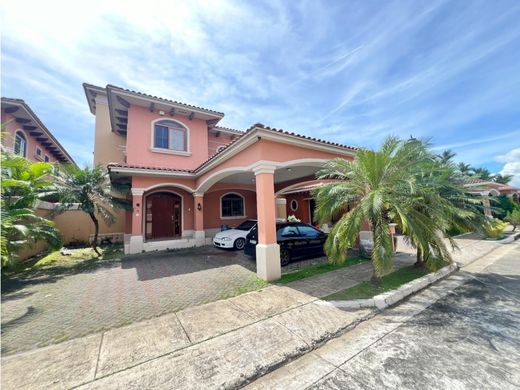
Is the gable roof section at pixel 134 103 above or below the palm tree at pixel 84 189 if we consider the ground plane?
above

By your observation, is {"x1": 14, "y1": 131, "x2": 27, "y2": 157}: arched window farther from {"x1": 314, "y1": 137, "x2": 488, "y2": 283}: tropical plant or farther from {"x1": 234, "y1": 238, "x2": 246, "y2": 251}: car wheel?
{"x1": 314, "y1": 137, "x2": 488, "y2": 283}: tropical plant

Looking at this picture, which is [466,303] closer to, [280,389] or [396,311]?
[396,311]

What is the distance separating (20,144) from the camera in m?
12.7

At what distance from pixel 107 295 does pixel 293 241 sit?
5.97m

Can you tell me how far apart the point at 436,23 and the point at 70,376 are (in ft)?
38.0

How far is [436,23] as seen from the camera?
21.3ft

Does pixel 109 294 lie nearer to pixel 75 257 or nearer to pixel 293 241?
pixel 293 241

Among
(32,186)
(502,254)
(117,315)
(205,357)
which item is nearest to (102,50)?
(32,186)

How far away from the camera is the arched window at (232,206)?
14672mm

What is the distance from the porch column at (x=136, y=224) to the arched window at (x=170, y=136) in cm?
346

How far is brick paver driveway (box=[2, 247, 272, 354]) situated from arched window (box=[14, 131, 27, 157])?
31.5ft

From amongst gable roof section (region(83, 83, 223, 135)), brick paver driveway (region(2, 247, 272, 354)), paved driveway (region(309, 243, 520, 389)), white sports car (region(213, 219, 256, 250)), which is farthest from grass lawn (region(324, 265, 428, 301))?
gable roof section (region(83, 83, 223, 135))

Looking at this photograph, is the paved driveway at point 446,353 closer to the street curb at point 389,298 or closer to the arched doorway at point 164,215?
the street curb at point 389,298

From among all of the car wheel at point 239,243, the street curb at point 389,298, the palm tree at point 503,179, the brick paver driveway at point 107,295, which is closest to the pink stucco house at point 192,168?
the brick paver driveway at point 107,295
